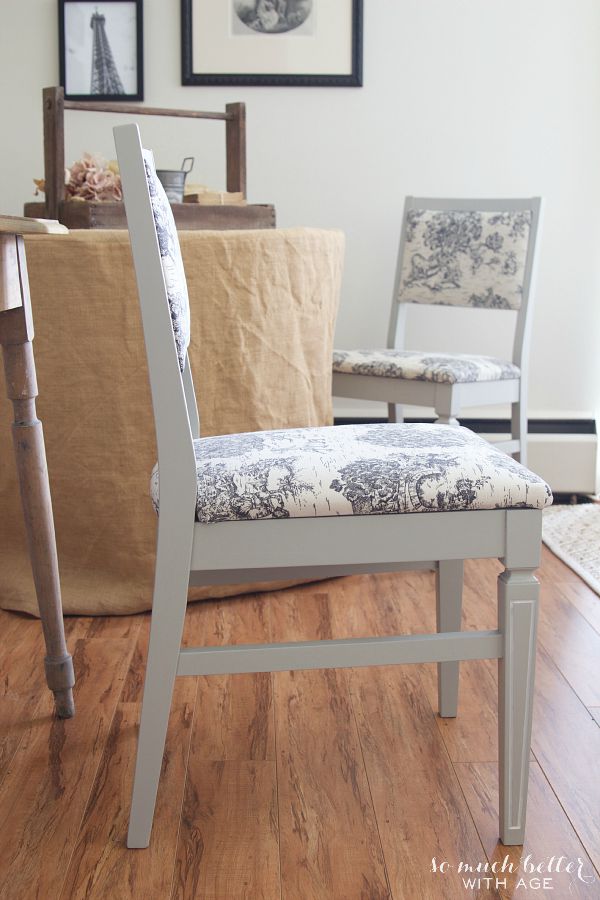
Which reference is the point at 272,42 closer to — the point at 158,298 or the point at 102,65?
the point at 102,65

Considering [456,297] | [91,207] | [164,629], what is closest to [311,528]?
[164,629]

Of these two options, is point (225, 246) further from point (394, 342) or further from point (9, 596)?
point (394, 342)

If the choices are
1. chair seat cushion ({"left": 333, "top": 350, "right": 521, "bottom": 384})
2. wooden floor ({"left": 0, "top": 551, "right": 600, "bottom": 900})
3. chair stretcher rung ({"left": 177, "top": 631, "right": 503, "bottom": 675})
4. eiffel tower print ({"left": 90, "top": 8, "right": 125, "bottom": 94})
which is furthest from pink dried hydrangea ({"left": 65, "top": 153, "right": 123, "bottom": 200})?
chair stretcher rung ({"left": 177, "top": 631, "right": 503, "bottom": 675})

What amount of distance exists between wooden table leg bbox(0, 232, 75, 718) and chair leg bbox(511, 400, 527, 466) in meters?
1.41

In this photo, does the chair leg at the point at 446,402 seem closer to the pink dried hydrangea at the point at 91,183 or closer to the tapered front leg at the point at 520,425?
the tapered front leg at the point at 520,425

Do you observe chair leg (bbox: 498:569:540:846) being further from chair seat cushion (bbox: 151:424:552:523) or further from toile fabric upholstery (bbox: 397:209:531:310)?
toile fabric upholstery (bbox: 397:209:531:310)

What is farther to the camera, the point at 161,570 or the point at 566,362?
the point at 566,362

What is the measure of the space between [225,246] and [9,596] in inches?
32.5

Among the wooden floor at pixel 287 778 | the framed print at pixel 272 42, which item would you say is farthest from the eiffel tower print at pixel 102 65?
the wooden floor at pixel 287 778

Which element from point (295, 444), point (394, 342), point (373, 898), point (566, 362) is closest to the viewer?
point (373, 898)

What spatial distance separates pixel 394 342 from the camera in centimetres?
274

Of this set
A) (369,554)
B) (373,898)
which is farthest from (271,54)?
(373,898)

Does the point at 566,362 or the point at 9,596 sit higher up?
the point at 566,362

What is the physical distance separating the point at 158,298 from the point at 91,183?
116cm
